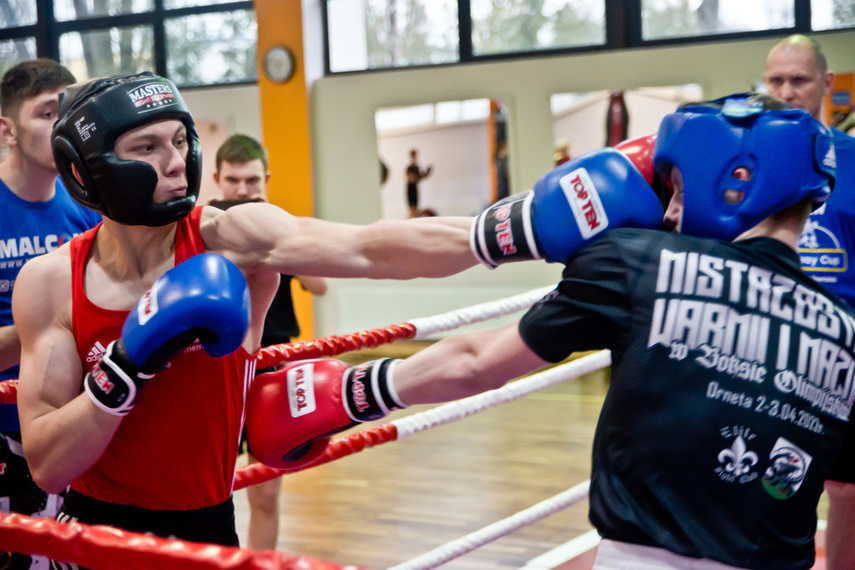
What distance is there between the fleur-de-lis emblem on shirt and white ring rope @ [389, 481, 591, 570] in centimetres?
79

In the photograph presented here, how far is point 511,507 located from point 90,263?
2.12m

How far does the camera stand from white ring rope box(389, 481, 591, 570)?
1858 millimetres

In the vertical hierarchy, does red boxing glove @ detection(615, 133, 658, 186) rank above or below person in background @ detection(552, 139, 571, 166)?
above

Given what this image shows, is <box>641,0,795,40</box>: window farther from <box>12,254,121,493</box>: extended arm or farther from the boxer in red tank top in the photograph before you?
<box>12,254,121,493</box>: extended arm

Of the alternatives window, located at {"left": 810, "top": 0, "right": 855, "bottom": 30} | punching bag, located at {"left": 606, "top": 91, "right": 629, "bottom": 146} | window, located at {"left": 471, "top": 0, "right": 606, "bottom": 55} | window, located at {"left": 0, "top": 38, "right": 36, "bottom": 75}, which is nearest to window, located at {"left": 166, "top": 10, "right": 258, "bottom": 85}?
window, located at {"left": 0, "top": 38, "right": 36, "bottom": 75}

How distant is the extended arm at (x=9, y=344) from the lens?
1625mm

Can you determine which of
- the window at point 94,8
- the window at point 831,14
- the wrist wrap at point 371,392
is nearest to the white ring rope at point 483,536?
the wrist wrap at point 371,392

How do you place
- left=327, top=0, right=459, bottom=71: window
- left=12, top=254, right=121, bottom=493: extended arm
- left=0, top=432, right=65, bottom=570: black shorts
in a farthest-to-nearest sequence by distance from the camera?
left=327, top=0, right=459, bottom=71: window
left=0, top=432, right=65, bottom=570: black shorts
left=12, top=254, right=121, bottom=493: extended arm

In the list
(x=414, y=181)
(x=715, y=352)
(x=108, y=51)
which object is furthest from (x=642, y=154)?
(x=108, y=51)

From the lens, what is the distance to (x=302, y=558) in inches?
32.8

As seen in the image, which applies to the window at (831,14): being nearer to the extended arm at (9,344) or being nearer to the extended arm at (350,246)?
the extended arm at (350,246)

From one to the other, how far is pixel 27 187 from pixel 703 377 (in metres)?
1.71

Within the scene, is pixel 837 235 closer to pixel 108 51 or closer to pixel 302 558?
pixel 302 558

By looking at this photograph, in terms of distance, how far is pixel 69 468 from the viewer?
1.21 m
